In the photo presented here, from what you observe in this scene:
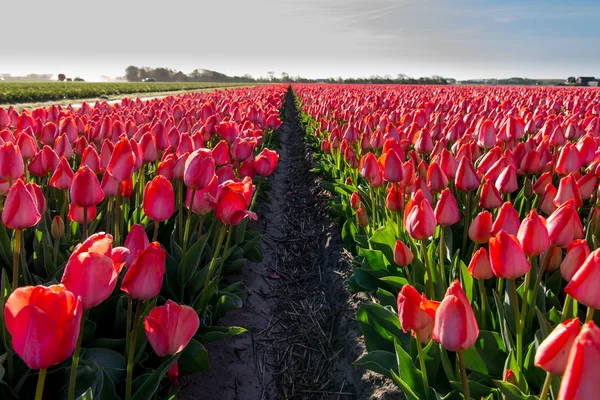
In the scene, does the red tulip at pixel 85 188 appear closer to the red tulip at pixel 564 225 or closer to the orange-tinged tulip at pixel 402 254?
the orange-tinged tulip at pixel 402 254

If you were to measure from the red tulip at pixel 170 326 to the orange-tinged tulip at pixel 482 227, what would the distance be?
1071 mm

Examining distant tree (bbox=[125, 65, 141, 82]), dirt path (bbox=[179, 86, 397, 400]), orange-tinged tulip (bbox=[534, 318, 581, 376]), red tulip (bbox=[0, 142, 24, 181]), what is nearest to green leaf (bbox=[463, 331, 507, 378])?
dirt path (bbox=[179, 86, 397, 400])

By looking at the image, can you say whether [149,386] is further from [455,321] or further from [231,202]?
[455,321]

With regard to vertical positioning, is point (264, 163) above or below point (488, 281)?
above

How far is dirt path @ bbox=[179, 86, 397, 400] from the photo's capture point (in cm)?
251

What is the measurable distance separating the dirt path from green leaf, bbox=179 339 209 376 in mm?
281

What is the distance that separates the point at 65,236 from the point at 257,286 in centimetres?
154

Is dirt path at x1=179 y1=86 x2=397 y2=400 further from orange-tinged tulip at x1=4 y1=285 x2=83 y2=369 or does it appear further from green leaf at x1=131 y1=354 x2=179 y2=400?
orange-tinged tulip at x1=4 y1=285 x2=83 y2=369

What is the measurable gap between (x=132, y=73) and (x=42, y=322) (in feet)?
541

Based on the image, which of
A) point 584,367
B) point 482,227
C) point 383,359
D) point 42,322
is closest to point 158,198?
point 42,322

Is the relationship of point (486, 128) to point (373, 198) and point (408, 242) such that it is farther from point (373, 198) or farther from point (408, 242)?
point (408, 242)

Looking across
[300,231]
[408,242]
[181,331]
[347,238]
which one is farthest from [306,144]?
[181,331]

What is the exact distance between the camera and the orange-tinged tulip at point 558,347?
3.00 feet

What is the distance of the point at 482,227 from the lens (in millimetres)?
1759
